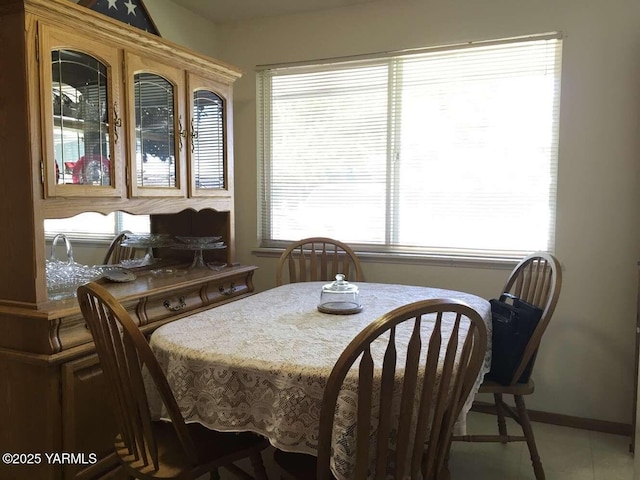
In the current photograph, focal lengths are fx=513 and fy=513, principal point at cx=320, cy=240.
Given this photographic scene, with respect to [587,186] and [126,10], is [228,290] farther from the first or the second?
[587,186]

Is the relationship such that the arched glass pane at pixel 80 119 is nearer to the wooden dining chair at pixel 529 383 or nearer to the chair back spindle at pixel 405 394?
the chair back spindle at pixel 405 394

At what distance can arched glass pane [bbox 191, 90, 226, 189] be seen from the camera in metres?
2.72

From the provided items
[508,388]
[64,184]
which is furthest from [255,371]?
[508,388]

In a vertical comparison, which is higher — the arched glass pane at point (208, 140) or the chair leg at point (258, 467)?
the arched glass pane at point (208, 140)

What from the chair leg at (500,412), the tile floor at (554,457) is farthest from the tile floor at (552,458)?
the chair leg at (500,412)

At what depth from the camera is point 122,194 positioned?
2.22m

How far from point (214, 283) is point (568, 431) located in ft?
6.63

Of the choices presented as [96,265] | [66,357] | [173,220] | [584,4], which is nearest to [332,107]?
[173,220]

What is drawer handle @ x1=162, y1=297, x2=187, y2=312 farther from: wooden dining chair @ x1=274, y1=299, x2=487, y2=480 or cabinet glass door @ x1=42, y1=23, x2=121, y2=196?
wooden dining chair @ x1=274, y1=299, x2=487, y2=480

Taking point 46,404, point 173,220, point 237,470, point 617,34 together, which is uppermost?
point 617,34

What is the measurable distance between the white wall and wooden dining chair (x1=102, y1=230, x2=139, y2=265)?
1667 millimetres

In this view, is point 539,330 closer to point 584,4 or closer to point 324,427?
point 324,427

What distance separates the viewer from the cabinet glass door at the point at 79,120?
73.3 inches

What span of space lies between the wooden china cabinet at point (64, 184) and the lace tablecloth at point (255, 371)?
1.46 ft
